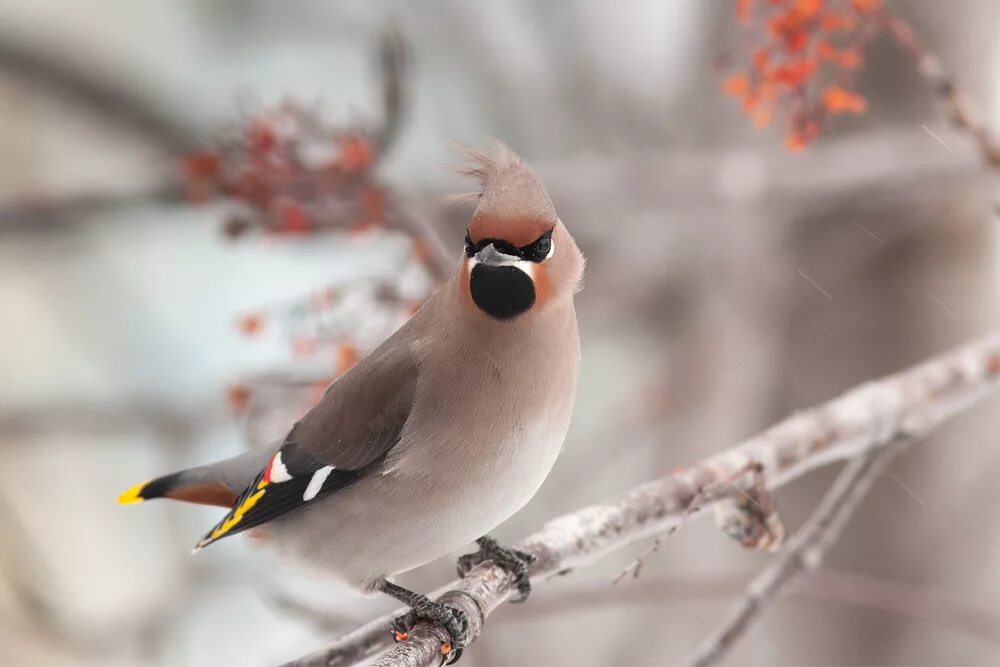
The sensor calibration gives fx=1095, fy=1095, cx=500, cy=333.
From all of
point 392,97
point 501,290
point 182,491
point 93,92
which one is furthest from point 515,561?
point 93,92

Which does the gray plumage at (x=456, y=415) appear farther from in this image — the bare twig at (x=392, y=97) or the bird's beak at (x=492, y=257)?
the bare twig at (x=392, y=97)

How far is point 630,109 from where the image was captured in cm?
313

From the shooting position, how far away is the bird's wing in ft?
4.02

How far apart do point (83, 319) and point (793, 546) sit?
7.80ft

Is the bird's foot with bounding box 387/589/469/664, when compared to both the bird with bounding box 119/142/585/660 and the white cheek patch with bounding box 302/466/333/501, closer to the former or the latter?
the bird with bounding box 119/142/585/660

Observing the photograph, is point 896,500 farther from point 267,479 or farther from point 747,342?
point 267,479

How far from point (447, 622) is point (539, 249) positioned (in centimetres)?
40

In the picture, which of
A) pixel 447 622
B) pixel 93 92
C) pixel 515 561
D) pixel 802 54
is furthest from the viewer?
pixel 93 92

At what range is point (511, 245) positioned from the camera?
3.36 feet

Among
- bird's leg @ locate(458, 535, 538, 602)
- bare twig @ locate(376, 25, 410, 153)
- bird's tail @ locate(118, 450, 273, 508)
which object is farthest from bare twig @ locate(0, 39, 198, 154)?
bird's leg @ locate(458, 535, 538, 602)

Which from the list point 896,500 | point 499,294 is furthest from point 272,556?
point 896,500

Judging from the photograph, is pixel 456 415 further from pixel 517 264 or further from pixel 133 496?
pixel 133 496

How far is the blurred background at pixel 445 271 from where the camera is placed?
1.90 meters

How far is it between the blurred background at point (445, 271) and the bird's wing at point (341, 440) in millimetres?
251
